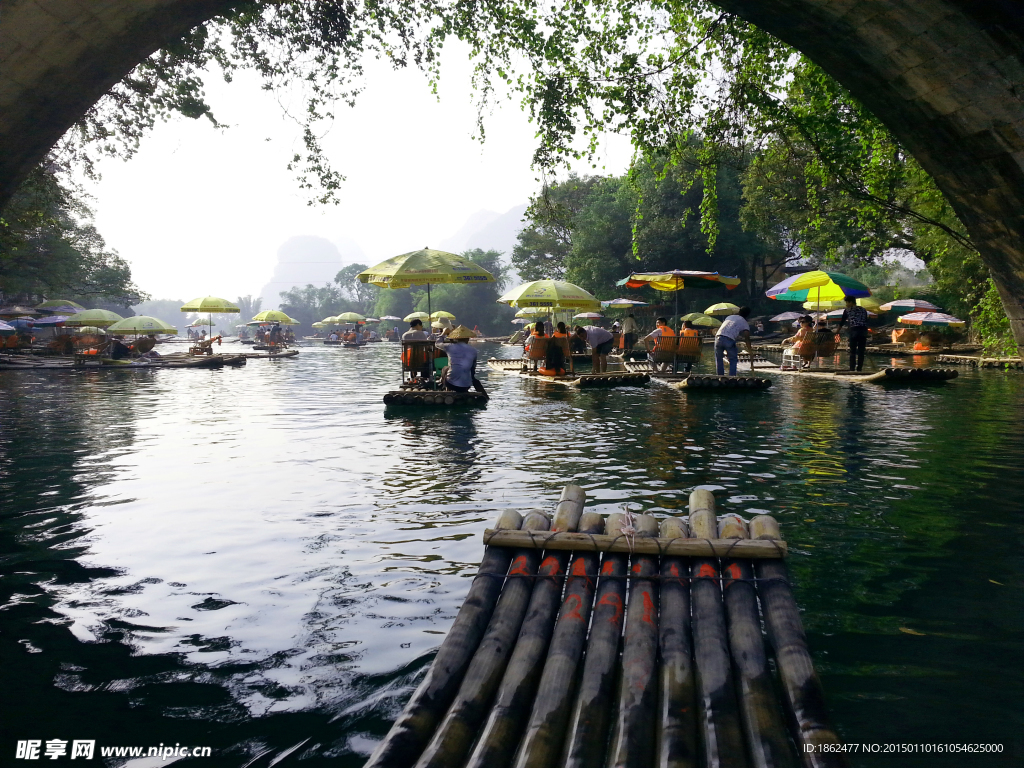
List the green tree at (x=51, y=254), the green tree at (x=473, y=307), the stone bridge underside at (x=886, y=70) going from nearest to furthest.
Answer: the stone bridge underside at (x=886, y=70), the green tree at (x=51, y=254), the green tree at (x=473, y=307)

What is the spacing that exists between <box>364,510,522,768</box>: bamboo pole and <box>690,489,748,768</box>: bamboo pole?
97 cm

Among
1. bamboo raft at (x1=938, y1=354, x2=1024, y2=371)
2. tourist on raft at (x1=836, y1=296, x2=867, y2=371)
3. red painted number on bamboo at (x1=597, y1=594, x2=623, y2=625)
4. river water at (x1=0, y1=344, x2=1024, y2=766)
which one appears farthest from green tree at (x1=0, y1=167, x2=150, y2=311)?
bamboo raft at (x1=938, y1=354, x2=1024, y2=371)

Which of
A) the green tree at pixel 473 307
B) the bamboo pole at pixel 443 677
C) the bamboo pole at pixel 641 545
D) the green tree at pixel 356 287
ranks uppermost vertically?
the green tree at pixel 356 287

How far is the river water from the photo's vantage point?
3672 mm

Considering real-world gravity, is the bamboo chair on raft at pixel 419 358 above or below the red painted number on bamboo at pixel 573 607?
above

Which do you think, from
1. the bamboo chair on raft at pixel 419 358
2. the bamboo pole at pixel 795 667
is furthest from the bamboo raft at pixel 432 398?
the bamboo pole at pixel 795 667

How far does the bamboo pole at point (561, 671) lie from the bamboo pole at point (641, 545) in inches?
4.1

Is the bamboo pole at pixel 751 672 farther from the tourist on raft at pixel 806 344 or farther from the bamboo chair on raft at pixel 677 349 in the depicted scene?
the tourist on raft at pixel 806 344

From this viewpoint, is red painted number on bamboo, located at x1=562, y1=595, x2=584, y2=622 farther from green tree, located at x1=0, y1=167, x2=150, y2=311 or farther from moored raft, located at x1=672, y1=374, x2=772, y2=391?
moored raft, located at x1=672, y1=374, x2=772, y2=391

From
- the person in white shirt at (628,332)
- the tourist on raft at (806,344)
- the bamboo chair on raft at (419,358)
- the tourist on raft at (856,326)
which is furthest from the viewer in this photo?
the person in white shirt at (628,332)

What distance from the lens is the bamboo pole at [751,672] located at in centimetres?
271

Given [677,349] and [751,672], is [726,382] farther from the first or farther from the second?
[751,672]

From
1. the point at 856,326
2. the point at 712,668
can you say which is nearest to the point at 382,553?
the point at 712,668

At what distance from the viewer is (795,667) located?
10.1 feet
